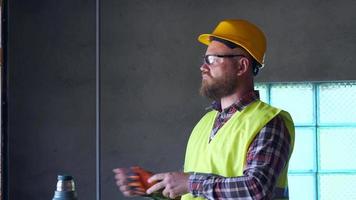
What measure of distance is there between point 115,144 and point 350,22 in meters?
2.41

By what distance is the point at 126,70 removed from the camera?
17.7 ft

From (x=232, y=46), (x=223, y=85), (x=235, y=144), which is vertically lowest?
(x=235, y=144)

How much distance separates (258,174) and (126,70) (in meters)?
3.82

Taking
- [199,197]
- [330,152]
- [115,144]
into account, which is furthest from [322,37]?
[199,197]

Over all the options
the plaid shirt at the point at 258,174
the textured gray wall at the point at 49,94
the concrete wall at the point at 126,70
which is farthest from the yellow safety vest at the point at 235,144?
the textured gray wall at the point at 49,94

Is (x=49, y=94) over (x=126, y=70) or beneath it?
beneath

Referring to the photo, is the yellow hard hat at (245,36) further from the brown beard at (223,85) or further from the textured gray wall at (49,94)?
the textured gray wall at (49,94)

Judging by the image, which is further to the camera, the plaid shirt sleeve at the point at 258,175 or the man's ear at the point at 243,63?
the man's ear at the point at 243,63

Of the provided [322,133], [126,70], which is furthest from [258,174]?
→ [126,70]

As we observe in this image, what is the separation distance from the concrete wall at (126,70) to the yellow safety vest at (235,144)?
318 cm

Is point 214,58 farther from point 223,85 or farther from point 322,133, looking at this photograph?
point 322,133

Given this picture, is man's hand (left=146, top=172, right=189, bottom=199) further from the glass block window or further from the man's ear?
the glass block window

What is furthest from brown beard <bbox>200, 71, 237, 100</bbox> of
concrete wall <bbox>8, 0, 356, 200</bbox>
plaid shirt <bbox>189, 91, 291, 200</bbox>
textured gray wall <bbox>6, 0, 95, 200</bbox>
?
textured gray wall <bbox>6, 0, 95, 200</bbox>

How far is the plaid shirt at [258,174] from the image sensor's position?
5.47ft
